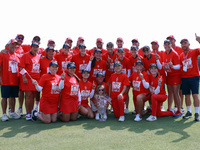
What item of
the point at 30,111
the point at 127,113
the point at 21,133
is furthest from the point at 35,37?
the point at 127,113

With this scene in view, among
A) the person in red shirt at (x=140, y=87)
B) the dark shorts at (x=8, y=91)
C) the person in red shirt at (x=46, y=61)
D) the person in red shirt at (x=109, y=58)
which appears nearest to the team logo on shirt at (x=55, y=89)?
the person in red shirt at (x=46, y=61)

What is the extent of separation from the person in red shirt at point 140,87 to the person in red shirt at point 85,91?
4.24ft

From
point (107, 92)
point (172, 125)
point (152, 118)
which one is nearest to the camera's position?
point (172, 125)

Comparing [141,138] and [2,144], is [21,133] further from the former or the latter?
[141,138]

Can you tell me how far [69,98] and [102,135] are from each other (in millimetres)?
1864

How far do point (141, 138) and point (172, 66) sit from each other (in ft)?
9.11

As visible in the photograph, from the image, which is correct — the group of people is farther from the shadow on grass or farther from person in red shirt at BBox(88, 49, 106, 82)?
the shadow on grass

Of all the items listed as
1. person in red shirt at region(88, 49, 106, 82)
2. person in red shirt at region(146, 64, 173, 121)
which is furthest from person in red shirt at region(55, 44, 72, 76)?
person in red shirt at region(146, 64, 173, 121)

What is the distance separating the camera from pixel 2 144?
4145 mm

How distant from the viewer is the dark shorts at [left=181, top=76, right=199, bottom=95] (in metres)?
6.12

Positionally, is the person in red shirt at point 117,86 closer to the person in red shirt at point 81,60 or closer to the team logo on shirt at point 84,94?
the team logo on shirt at point 84,94

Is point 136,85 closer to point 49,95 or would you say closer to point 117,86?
point 117,86

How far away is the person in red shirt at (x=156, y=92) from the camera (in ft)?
20.0

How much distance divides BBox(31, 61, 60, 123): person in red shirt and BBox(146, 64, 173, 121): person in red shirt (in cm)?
278
